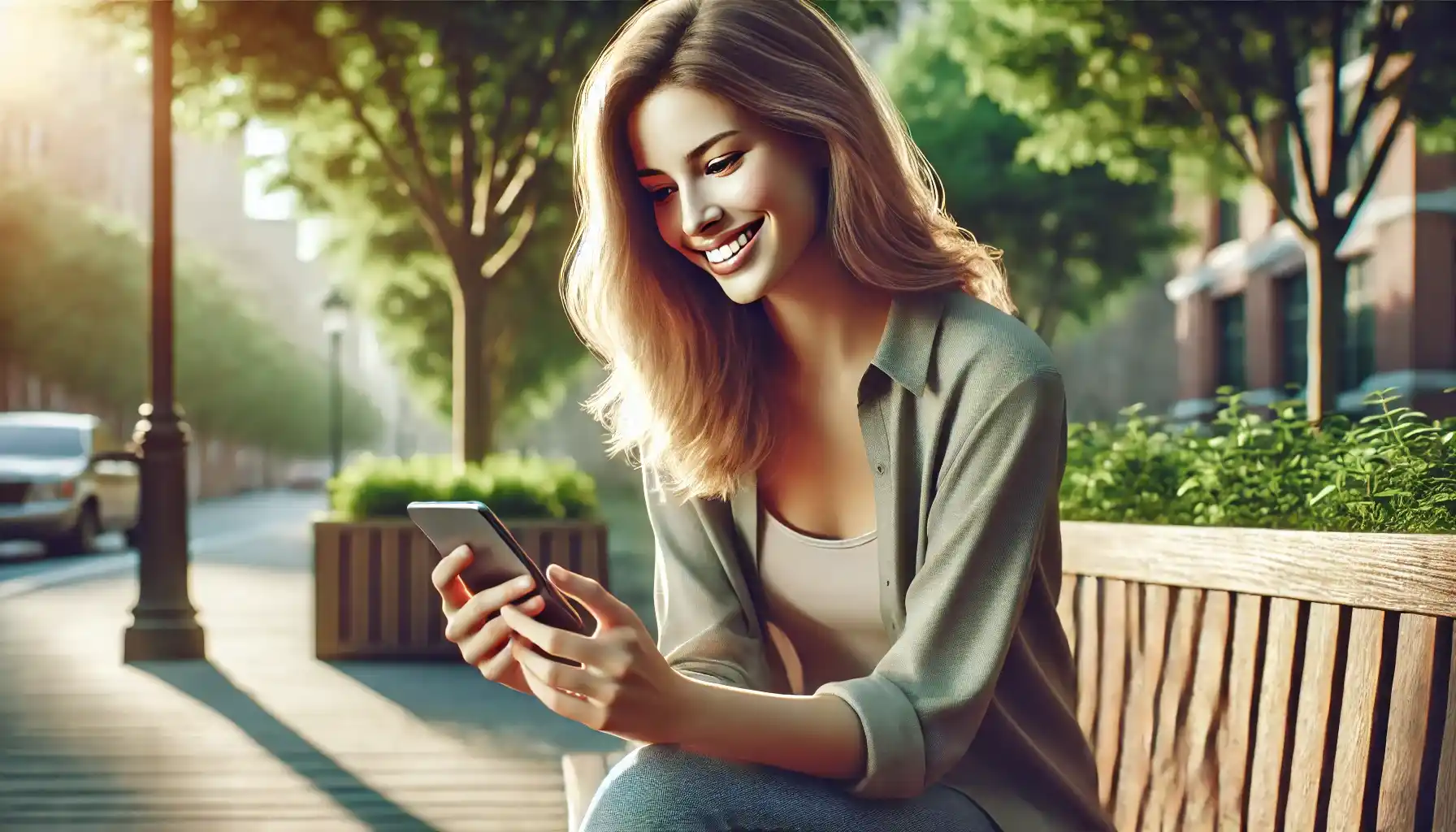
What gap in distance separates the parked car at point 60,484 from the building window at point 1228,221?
68.6 ft

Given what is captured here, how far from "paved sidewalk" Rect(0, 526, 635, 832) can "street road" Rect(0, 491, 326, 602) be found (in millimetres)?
5270

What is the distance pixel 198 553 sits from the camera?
21234 mm

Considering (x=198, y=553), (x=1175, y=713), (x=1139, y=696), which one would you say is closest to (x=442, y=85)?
(x=198, y=553)

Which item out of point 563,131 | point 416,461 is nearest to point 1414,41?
point 563,131

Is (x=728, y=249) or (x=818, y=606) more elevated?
(x=728, y=249)

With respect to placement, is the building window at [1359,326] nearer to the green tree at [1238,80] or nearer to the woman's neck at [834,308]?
the green tree at [1238,80]

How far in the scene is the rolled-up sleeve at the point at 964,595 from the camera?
1992 mm

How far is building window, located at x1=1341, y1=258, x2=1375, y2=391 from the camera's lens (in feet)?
73.1

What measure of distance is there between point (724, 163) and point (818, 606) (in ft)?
2.31

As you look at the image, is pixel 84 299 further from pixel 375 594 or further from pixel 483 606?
pixel 483 606

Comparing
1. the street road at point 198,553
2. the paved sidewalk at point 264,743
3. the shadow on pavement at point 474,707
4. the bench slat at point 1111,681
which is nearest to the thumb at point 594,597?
the bench slat at point 1111,681

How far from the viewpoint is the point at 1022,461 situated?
210 centimetres

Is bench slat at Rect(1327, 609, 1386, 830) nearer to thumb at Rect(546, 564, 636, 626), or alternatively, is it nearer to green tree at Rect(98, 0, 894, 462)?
thumb at Rect(546, 564, 636, 626)

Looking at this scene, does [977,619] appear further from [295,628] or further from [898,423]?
[295,628]
